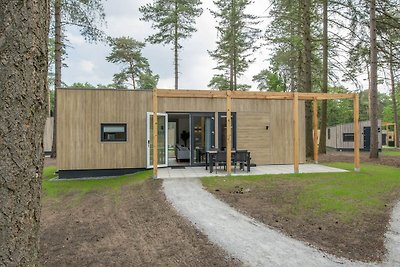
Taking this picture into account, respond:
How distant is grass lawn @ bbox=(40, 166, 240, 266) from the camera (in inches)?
152

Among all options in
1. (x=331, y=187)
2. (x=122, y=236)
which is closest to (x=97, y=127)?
(x=122, y=236)

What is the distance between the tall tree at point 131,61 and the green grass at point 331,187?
21.7 metres

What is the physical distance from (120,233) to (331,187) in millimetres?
5542

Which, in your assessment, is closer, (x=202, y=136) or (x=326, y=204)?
(x=326, y=204)

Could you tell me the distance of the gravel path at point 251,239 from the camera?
3709mm

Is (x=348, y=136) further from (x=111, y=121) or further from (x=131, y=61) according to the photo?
(x=131, y=61)

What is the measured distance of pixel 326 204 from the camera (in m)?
6.15

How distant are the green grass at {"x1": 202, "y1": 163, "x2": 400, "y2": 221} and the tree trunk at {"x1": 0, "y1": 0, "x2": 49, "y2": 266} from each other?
207 inches

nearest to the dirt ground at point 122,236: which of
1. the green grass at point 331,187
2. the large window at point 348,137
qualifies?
the green grass at point 331,187

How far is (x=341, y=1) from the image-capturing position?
13.2m

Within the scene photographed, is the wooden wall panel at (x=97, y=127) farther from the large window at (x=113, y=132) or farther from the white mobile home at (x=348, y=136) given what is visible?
the white mobile home at (x=348, y=136)

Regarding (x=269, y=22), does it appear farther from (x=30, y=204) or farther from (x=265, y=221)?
(x=30, y=204)

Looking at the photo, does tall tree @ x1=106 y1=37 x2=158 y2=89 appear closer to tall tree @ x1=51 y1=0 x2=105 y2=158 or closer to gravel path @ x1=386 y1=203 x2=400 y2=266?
tall tree @ x1=51 y1=0 x2=105 y2=158

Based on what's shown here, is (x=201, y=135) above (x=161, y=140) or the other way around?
above
